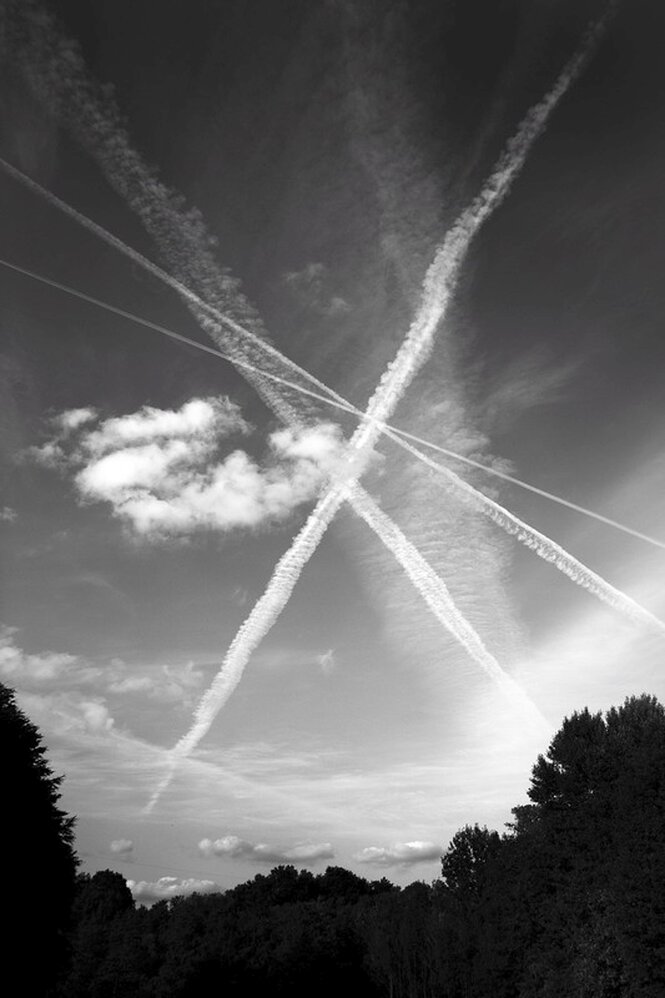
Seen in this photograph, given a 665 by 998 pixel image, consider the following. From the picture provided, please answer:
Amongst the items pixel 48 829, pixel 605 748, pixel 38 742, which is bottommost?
pixel 48 829

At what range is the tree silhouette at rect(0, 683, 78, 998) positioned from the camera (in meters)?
39.0

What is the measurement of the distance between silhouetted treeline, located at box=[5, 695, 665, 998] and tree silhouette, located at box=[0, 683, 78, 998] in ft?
5.33

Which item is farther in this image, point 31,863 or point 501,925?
point 501,925

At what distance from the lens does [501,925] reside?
65.4 metres

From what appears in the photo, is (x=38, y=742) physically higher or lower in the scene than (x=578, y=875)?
higher

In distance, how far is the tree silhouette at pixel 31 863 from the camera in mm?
39000

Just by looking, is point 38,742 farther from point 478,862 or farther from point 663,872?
point 478,862

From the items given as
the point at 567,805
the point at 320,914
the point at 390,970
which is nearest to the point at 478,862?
the point at 390,970

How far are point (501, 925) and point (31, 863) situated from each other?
44551 mm

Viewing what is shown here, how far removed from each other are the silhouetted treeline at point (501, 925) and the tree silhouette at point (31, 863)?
5.33 ft

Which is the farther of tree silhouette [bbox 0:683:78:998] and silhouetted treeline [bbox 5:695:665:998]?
silhouetted treeline [bbox 5:695:665:998]

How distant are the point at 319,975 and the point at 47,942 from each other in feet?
221

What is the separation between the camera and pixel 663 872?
45438 millimetres

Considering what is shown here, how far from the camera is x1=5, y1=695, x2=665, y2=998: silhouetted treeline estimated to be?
157ft
